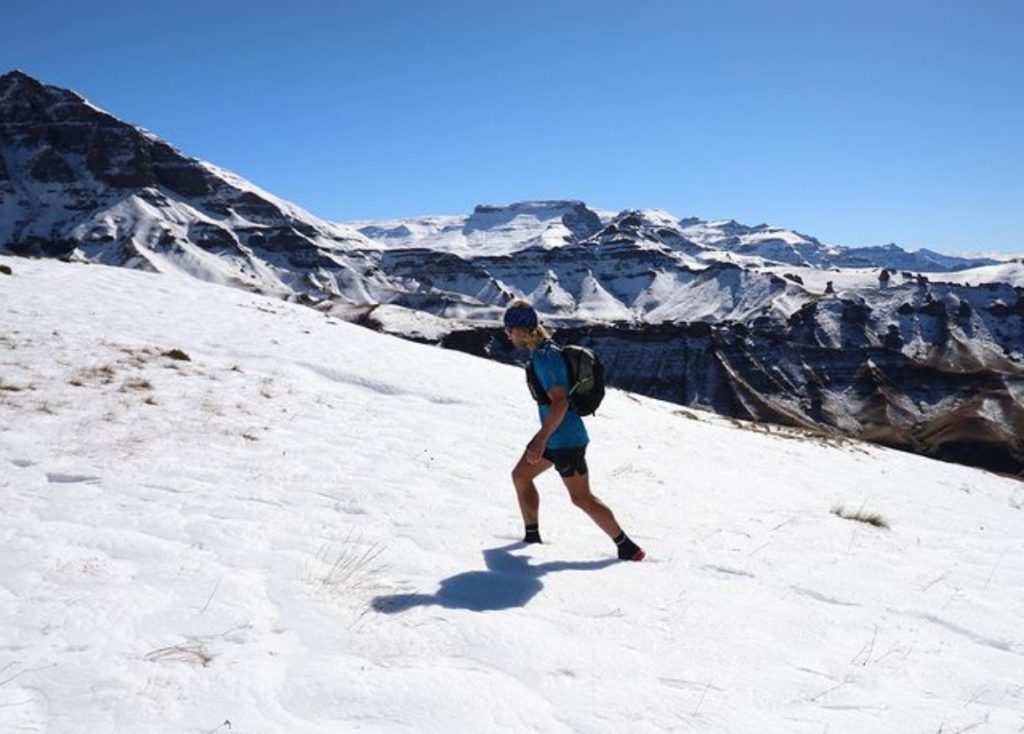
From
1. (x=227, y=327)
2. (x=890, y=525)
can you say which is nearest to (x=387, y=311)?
(x=227, y=327)

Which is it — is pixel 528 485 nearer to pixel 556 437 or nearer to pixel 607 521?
pixel 556 437

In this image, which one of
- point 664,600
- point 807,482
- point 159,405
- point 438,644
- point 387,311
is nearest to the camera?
point 438,644

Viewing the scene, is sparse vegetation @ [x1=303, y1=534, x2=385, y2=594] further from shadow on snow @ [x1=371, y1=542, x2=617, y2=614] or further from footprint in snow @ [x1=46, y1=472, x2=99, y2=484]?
footprint in snow @ [x1=46, y1=472, x2=99, y2=484]

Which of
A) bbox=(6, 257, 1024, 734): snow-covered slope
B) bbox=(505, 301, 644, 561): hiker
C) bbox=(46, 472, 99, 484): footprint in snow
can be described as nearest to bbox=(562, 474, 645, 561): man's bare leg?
bbox=(505, 301, 644, 561): hiker

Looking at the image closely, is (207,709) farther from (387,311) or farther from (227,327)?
(387,311)

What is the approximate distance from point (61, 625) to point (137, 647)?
1.97ft

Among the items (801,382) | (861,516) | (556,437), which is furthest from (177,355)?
(801,382)

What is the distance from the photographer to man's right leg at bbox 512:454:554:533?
695cm

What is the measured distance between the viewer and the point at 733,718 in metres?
4.11

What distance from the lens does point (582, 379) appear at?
6.80 m

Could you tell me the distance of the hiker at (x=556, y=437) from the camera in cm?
665

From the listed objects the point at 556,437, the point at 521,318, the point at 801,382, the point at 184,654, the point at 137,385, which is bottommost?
Answer: the point at 184,654

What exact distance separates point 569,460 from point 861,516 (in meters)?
6.28

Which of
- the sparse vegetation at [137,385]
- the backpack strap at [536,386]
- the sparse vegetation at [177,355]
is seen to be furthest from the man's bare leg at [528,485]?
the sparse vegetation at [177,355]
